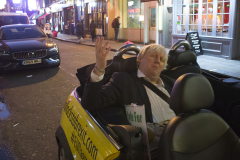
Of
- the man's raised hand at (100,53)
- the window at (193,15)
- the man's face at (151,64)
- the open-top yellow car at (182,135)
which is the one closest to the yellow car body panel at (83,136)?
the open-top yellow car at (182,135)

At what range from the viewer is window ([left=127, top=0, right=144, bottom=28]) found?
18891mm

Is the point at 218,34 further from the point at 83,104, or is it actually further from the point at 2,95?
the point at 83,104

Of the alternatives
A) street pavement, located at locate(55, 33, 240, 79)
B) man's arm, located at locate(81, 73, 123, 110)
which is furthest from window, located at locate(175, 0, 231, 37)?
man's arm, located at locate(81, 73, 123, 110)

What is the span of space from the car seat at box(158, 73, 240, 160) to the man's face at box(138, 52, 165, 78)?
3.05 ft

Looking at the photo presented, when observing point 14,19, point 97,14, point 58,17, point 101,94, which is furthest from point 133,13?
point 58,17

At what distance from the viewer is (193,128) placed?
1.66 m

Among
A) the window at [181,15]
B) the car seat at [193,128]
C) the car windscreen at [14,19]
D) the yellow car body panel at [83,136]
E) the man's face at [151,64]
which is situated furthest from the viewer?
the car windscreen at [14,19]

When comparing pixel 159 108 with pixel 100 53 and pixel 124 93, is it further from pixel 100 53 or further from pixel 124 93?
pixel 100 53

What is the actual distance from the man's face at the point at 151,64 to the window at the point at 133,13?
54.2 ft

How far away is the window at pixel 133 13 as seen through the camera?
18.9 m

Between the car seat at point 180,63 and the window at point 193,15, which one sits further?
the window at point 193,15

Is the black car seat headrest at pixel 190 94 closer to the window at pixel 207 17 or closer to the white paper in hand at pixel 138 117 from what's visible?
the white paper in hand at pixel 138 117

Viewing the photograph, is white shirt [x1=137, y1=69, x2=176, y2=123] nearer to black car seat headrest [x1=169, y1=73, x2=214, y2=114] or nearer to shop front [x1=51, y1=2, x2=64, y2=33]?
black car seat headrest [x1=169, y1=73, x2=214, y2=114]

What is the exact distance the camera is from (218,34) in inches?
428
